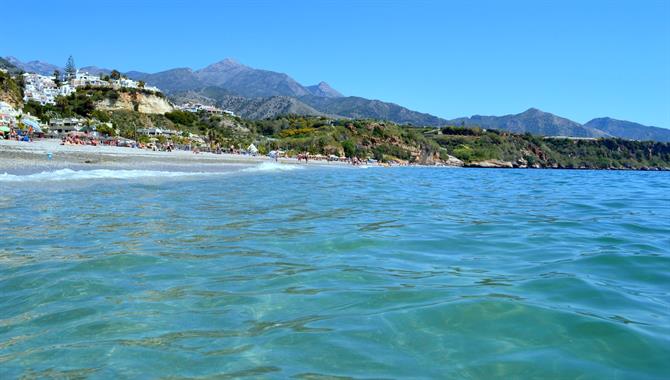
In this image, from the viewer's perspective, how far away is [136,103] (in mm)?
119438

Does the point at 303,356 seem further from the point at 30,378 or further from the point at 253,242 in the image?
the point at 253,242

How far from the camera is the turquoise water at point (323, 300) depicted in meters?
3.48

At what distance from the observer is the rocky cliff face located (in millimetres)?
116062

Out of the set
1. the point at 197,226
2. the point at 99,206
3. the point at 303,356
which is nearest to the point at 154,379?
the point at 303,356

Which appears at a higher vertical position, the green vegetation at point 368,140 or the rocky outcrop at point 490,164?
the green vegetation at point 368,140

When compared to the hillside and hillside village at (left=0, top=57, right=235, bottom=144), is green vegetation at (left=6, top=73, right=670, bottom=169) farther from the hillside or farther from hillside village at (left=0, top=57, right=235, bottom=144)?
hillside village at (left=0, top=57, right=235, bottom=144)

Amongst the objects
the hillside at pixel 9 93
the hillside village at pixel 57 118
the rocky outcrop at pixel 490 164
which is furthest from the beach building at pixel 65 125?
the rocky outcrop at pixel 490 164

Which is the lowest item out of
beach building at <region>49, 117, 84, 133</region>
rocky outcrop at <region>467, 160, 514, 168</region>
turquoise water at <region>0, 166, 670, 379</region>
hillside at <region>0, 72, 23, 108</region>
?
turquoise water at <region>0, 166, 670, 379</region>

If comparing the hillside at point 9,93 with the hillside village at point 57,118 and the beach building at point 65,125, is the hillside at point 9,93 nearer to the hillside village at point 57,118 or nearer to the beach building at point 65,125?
the hillside village at point 57,118

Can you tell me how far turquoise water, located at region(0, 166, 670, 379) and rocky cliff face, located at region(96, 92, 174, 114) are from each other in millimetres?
116854

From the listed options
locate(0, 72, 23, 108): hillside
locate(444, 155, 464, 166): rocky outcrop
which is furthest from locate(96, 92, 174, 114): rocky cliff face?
locate(444, 155, 464, 166): rocky outcrop

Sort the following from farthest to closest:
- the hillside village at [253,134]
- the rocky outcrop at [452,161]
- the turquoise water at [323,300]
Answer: the rocky outcrop at [452,161] < the hillside village at [253,134] < the turquoise water at [323,300]

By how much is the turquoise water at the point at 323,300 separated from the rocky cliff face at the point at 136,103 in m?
117

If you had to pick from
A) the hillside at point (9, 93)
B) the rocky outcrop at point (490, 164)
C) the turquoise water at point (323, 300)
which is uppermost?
the hillside at point (9, 93)
